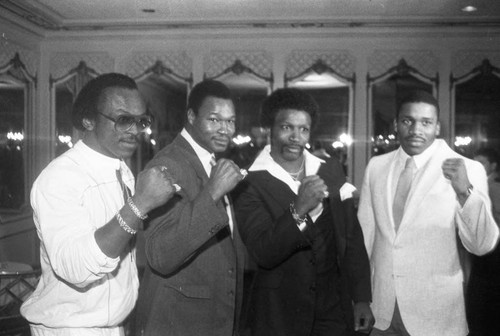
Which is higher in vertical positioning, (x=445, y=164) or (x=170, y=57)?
(x=170, y=57)

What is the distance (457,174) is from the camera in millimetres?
2084

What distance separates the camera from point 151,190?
1503 mm

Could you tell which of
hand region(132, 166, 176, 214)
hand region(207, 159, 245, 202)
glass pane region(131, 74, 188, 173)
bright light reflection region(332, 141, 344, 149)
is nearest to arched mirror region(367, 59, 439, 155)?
bright light reflection region(332, 141, 344, 149)

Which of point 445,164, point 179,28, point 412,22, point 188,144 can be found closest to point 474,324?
point 445,164

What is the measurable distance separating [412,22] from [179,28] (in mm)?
3329

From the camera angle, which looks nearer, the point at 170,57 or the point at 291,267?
the point at 291,267

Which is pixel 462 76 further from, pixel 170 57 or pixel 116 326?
pixel 116 326

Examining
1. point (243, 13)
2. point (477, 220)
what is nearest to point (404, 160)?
point (477, 220)

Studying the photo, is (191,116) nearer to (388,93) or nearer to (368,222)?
(368,222)

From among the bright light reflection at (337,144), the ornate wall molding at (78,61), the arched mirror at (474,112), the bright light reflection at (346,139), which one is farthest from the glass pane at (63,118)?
the arched mirror at (474,112)

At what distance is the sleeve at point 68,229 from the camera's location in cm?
142

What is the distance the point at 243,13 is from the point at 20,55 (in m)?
3.24

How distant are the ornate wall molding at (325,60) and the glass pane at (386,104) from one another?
0.50 metres

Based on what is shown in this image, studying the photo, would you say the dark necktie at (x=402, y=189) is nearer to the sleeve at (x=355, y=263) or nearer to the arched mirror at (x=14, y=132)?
the sleeve at (x=355, y=263)
